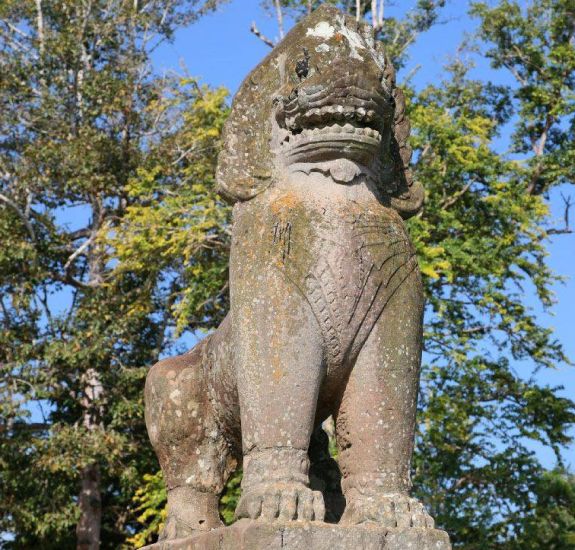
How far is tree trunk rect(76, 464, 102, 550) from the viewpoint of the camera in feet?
63.2

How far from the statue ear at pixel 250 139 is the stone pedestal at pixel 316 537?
61.7 inches

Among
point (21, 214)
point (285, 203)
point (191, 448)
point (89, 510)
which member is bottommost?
point (191, 448)

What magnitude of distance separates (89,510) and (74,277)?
570cm

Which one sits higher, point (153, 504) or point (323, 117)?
point (153, 504)

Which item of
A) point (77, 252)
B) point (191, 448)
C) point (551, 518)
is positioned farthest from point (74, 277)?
point (191, 448)

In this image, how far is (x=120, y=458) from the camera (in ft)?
62.4

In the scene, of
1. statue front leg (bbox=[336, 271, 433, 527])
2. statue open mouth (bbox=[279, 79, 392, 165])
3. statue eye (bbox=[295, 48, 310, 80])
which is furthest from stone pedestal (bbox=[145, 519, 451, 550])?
statue eye (bbox=[295, 48, 310, 80])

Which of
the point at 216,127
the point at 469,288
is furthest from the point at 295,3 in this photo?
the point at 469,288

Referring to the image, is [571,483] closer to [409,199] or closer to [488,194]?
[488,194]

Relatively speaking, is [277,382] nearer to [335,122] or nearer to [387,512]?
[387,512]

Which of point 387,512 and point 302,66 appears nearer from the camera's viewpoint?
point 387,512

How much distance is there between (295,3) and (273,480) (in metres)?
20.8

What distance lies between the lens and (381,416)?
465 cm

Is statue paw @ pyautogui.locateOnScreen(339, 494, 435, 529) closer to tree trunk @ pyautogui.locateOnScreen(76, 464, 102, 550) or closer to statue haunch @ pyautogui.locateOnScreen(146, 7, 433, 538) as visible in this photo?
statue haunch @ pyautogui.locateOnScreen(146, 7, 433, 538)
